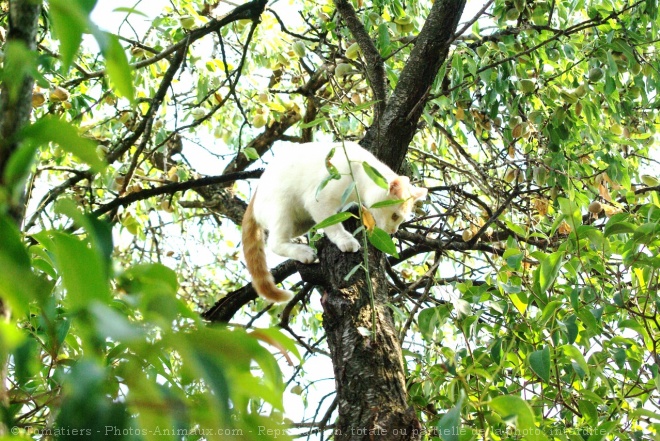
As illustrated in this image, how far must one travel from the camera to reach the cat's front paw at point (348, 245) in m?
2.80

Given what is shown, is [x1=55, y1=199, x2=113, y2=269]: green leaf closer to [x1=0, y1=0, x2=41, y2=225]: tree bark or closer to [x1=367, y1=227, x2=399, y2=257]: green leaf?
[x1=0, y1=0, x2=41, y2=225]: tree bark

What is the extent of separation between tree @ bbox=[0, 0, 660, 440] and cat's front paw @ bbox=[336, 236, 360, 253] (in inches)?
1.9

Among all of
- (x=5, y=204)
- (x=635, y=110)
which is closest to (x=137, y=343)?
(x=5, y=204)

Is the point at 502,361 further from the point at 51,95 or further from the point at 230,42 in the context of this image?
the point at 230,42

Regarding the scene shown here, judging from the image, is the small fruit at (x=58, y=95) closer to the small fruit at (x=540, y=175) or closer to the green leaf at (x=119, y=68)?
the small fruit at (x=540, y=175)

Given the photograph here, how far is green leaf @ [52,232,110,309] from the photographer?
0.47 metres

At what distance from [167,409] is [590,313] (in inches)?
77.4

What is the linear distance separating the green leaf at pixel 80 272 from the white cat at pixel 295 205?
2.79 m

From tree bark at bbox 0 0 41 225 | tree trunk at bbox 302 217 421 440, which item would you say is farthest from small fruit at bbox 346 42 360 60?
tree bark at bbox 0 0 41 225

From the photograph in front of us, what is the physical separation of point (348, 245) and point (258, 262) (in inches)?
36.8

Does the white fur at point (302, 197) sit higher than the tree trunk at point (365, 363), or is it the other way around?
the white fur at point (302, 197)

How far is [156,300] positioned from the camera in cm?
51

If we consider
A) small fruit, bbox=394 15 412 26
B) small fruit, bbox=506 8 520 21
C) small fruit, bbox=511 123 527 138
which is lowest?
small fruit, bbox=511 123 527 138

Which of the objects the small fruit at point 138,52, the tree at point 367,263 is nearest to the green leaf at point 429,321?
the tree at point 367,263
